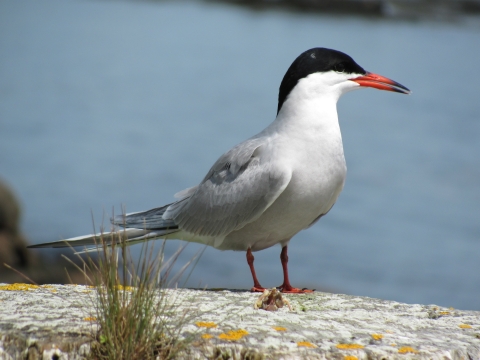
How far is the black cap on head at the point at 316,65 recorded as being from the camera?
4.94m

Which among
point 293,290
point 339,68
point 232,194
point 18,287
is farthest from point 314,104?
point 18,287

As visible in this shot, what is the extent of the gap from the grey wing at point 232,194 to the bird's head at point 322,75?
20.0 inches

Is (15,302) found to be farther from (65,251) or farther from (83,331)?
(65,251)

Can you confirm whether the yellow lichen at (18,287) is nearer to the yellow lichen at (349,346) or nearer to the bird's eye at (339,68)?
the yellow lichen at (349,346)

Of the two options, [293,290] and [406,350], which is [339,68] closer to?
[293,290]

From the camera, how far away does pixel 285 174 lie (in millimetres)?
4574

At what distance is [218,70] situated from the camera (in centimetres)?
4747

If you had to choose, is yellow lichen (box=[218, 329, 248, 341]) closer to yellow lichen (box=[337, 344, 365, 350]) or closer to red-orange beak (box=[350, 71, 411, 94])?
yellow lichen (box=[337, 344, 365, 350])

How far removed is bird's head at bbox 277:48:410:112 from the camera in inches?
194

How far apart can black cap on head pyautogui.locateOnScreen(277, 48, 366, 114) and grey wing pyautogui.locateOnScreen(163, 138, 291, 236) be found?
0.52 metres

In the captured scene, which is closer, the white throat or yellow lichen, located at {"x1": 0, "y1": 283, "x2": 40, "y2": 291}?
yellow lichen, located at {"x1": 0, "y1": 283, "x2": 40, "y2": 291}

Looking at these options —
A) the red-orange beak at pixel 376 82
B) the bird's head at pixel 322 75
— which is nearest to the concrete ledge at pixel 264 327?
the bird's head at pixel 322 75

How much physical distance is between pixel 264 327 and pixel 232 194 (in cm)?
163

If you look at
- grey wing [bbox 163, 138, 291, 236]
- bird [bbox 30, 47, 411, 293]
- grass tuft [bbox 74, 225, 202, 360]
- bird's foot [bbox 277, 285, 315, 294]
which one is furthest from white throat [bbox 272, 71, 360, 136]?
grass tuft [bbox 74, 225, 202, 360]
